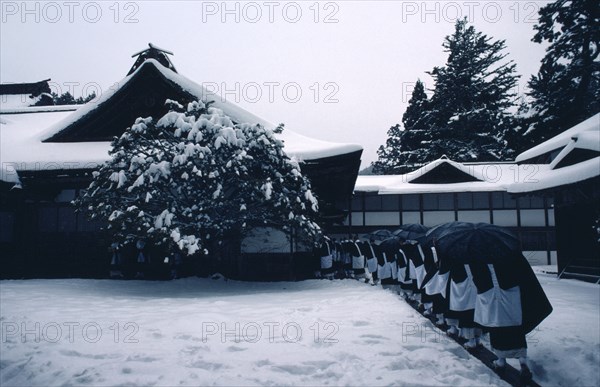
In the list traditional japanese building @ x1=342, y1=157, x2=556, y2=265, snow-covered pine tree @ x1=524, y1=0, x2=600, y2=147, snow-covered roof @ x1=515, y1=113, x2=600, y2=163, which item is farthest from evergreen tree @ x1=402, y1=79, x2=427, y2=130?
snow-covered roof @ x1=515, y1=113, x2=600, y2=163

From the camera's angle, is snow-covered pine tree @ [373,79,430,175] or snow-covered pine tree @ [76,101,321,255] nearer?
snow-covered pine tree @ [76,101,321,255]

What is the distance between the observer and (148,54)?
49.8 ft

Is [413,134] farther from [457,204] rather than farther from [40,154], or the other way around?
[40,154]

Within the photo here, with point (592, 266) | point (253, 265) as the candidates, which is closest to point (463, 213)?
point (592, 266)

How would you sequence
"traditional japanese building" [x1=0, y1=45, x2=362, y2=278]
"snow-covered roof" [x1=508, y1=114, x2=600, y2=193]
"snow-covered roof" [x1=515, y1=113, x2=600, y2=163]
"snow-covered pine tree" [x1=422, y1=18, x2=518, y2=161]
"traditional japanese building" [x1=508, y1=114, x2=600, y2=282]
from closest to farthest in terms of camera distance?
1. "snow-covered roof" [x1=508, y1=114, x2=600, y2=193]
2. "traditional japanese building" [x1=0, y1=45, x2=362, y2=278]
3. "traditional japanese building" [x1=508, y1=114, x2=600, y2=282]
4. "snow-covered roof" [x1=515, y1=113, x2=600, y2=163]
5. "snow-covered pine tree" [x1=422, y1=18, x2=518, y2=161]

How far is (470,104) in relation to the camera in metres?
35.9

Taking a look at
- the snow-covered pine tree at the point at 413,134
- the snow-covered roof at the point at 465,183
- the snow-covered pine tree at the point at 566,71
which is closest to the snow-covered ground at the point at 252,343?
the snow-covered roof at the point at 465,183

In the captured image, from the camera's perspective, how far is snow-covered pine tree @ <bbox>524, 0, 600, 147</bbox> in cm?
2372

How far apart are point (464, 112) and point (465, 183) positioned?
52.0 ft

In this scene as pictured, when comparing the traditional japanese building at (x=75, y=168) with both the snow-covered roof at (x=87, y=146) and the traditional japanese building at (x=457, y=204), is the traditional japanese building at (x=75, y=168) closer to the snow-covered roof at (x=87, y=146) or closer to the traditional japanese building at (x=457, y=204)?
the snow-covered roof at (x=87, y=146)

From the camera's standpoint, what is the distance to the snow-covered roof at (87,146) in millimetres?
12055

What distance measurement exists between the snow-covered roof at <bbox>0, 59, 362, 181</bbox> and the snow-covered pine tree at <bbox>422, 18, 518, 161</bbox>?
23.6 metres

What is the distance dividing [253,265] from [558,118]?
24794mm

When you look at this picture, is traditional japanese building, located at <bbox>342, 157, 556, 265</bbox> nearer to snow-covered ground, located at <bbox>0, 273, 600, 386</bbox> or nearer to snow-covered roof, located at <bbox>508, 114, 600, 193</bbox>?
snow-covered roof, located at <bbox>508, 114, 600, 193</bbox>
